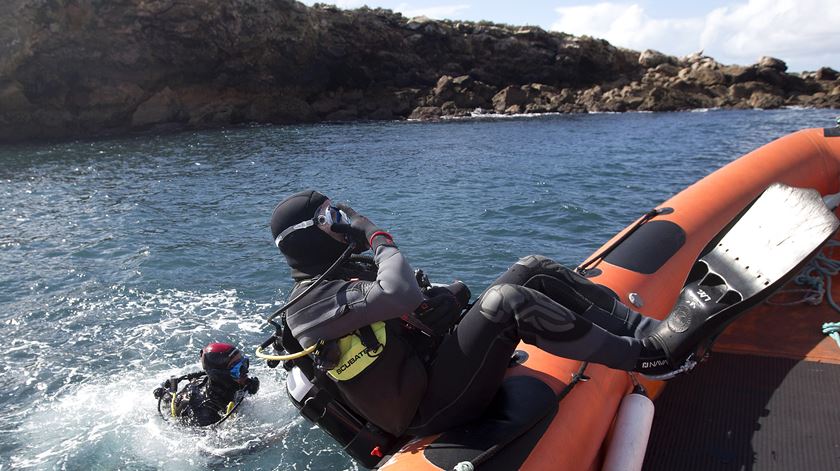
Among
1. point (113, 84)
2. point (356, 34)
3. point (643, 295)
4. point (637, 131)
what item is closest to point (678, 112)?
point (637, 131)

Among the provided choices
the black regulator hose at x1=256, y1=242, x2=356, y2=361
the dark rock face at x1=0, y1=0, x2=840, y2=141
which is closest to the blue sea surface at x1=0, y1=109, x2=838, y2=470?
the black regulator hose at x1=256, y1=242, x2=356, y2=361

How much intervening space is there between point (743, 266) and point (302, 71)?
37965mm

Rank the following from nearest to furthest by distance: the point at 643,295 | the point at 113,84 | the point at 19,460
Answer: the point at 643,295
the point at 19,460
the point at 113,84

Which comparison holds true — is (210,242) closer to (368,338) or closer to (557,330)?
(368,338)

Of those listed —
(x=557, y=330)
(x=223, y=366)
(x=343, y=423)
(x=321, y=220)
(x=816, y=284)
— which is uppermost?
(x=321, y=220)

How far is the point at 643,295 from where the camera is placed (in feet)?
12.0

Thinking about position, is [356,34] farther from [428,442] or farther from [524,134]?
[428,442]

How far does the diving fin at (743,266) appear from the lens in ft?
8.38

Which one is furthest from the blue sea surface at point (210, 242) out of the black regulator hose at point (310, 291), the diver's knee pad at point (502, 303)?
the diver's knee pad at point (502, 303)

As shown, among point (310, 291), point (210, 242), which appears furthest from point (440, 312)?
point (210, 242)

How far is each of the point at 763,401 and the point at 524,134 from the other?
22204 millimetres

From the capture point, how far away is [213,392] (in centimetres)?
457

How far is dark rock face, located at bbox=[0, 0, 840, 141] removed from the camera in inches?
1191

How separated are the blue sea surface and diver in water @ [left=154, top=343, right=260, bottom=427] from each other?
170mm
